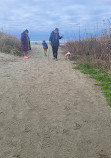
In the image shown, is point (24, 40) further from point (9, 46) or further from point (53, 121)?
point (53, 121)

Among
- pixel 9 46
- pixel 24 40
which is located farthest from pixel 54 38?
Answer: pixel 9 46

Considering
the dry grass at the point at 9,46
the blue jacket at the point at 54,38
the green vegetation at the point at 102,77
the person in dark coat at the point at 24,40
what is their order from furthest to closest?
1. the dry grass at the point at 9,46
2. the person in dark coat at the point at 24,40
3. the blue jacket at the point at 54,38
4. the green vegetation at the point at 102,77

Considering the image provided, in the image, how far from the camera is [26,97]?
423cm

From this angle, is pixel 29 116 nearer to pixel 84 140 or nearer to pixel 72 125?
pixel 72 125

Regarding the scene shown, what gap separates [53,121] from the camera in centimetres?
315

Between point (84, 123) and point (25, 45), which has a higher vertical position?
point (25, 45)

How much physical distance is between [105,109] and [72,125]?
103 centimetres

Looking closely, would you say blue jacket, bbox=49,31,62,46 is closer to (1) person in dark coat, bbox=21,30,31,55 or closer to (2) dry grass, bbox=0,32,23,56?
(1) person in dark coat, bbox=21,30,31,55

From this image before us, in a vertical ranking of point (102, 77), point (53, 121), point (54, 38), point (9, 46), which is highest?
point (54, 38)

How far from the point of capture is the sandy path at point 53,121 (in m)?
2.40

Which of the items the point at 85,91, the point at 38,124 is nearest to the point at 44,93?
the point at 85,91

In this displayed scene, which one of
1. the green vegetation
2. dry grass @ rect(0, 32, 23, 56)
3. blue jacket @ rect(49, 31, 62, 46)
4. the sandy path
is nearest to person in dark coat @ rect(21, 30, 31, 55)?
dry grass @ rect(0, 32, 23, 56)

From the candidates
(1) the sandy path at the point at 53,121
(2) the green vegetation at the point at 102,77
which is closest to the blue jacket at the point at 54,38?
(2) the green vegetation at the point at 102,77

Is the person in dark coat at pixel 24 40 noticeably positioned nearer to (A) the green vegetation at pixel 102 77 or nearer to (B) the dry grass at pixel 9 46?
(B) the dry grass at pixel 9 46
